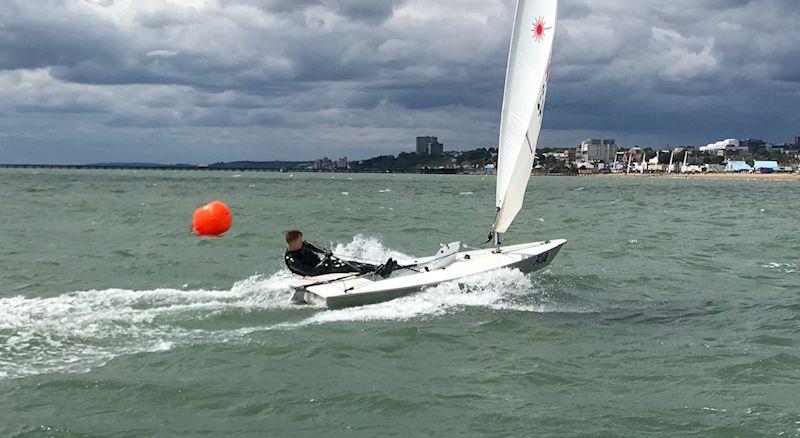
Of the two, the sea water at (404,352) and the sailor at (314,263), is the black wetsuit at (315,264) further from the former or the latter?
the sea water at (404,352)

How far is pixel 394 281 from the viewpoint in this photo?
1448 cm

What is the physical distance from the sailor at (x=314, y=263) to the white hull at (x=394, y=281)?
262 mm

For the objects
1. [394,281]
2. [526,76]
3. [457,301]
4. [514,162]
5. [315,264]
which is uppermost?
[526,76]

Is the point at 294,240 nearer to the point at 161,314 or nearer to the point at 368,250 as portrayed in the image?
the point at 161,314

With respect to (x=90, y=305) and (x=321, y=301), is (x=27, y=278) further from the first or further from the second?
(x=321, y=301)

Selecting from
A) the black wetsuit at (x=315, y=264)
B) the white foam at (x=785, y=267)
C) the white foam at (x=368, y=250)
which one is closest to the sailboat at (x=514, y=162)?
the black wetsuit at (x=315, y=264)

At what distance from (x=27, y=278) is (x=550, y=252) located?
11.7 m

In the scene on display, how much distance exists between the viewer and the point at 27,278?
1769 centimetres

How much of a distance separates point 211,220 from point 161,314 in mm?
2353

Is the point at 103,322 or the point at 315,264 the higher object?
the point at 315,264

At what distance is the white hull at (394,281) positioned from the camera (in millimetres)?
13773

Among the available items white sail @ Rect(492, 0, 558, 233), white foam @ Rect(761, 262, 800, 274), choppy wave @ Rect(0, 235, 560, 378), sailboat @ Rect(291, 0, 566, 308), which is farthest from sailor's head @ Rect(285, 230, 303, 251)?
white foam @ Rect(761, 262, 800, 274)

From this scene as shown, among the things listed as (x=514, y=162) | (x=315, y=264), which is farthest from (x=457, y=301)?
(x=514, y=162)

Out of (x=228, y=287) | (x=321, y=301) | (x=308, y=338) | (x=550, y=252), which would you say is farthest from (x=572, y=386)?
(x=228, y=287)
